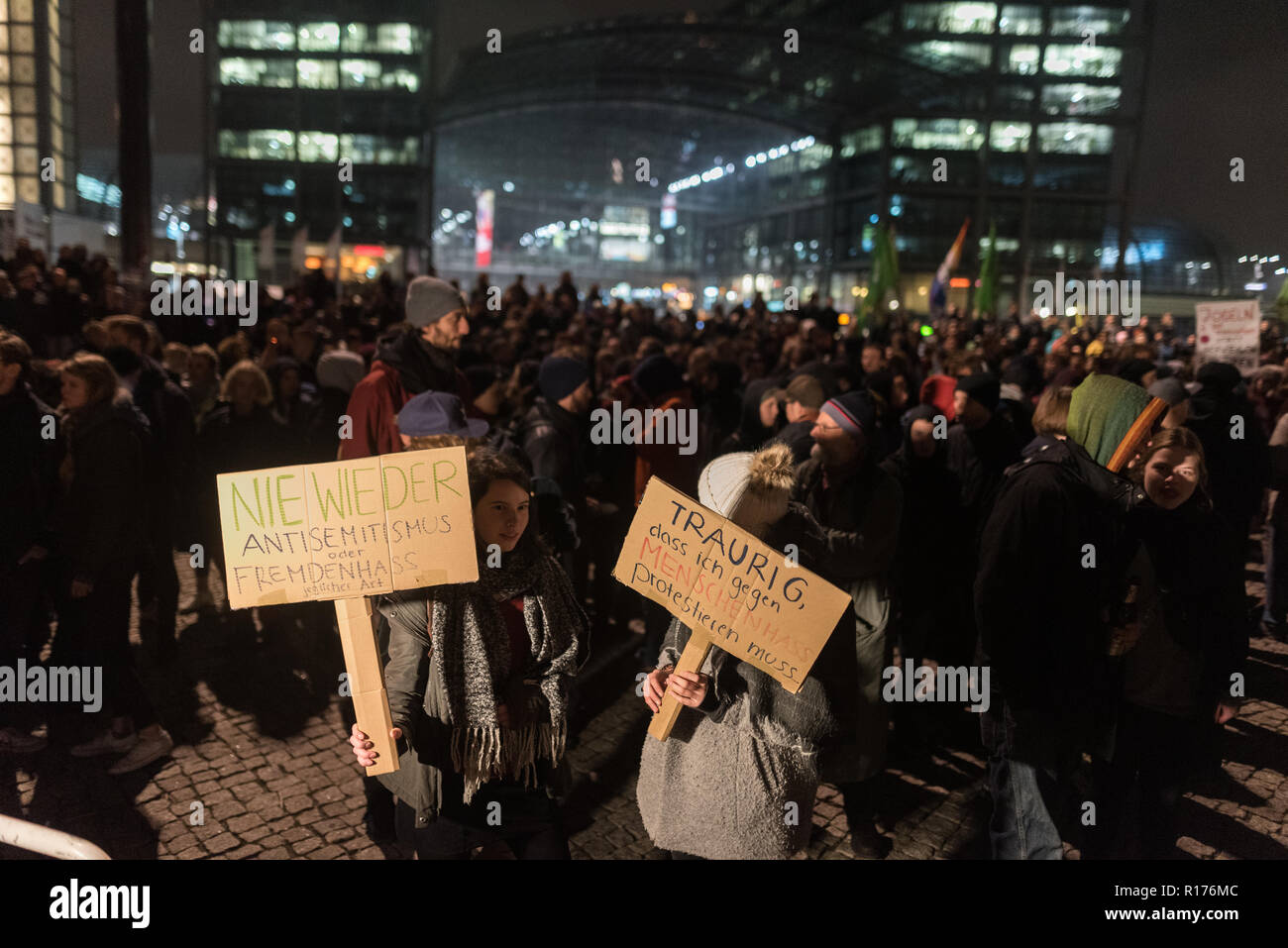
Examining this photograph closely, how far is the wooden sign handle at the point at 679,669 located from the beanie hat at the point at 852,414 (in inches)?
58.0

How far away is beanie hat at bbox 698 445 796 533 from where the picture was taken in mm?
2479

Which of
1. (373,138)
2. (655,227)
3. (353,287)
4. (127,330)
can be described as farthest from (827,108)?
(127,330)

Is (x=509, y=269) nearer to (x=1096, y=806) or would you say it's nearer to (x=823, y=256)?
(x=823, y=256)

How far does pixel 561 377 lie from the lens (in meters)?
5.31

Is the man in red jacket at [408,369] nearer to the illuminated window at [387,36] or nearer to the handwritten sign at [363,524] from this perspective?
the handwritten sign at [363,524]

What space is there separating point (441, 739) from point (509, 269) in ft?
280

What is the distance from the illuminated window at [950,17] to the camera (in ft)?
232

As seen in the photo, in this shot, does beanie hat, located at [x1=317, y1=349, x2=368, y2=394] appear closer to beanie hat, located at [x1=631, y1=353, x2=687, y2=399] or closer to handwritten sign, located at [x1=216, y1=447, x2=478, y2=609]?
beanie hat, located at [x1=631, y1=353, x2=687, y2=399]

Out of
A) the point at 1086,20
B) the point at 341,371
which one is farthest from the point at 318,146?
the point at 341,371

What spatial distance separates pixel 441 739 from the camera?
2594 millimetres

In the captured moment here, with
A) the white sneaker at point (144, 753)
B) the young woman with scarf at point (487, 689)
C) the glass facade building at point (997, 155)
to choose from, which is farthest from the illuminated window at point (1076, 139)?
the young woman with scarf at point (487, 689)

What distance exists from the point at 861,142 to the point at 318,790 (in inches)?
2677
